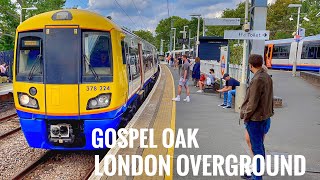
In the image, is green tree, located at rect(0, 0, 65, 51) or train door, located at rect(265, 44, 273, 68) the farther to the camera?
green tree, located at rect(0, 0, 65, 51)

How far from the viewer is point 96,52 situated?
6332 millimetres

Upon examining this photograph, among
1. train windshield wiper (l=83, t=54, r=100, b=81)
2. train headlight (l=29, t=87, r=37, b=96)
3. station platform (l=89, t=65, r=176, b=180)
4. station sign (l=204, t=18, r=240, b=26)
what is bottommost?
station platform (l=89, t=65, r=176, b=180)

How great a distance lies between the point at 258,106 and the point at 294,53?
23.2 m

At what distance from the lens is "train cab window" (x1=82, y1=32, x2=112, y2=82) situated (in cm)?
621

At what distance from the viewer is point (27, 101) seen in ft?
20.2

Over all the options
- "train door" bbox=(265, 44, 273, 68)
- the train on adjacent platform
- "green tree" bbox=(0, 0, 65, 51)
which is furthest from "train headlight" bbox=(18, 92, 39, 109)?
"green tree" bbox=(0, 0, 65, 51)

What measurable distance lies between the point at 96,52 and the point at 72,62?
0.51 metres

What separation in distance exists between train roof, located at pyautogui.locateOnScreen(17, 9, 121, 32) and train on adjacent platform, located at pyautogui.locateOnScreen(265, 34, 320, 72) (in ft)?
60.7

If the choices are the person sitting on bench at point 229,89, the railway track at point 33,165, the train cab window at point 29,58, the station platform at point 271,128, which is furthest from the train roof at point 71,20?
the person sitting on bench at point 229,89

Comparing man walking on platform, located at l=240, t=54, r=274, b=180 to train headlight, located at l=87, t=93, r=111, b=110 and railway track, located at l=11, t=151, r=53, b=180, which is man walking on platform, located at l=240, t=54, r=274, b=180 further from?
railway track, located at l=11, t=151, r=53, b=180

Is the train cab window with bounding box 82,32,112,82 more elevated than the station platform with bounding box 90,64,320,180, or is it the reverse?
the train cab window with bounding box 82,32,112,82

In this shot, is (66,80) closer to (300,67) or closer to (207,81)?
(207,81)

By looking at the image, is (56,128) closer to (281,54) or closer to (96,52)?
(96,52)

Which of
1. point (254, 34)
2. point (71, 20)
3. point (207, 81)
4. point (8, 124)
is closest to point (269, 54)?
point (207, 81)
